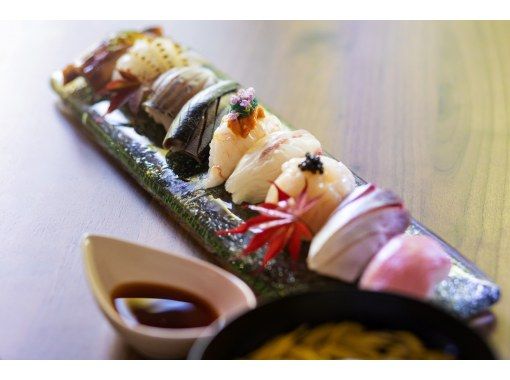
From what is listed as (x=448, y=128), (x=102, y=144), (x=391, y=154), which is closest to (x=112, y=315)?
(x=102, y=144)

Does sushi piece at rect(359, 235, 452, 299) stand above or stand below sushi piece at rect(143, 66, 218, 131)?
below

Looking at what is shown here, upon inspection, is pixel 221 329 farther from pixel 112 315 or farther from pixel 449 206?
pixel 449 206

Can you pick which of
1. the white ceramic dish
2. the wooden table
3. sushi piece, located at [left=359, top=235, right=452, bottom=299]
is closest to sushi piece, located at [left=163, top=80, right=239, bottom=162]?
the wooden table

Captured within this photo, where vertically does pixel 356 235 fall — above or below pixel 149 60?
below

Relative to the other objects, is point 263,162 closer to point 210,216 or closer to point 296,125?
point 210,216

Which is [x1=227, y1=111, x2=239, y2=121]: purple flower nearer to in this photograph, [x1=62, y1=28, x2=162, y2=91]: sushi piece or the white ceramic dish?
the white ceramic dish

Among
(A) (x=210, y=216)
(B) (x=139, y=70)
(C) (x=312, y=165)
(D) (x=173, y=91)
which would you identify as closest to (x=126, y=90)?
(B) (x=139, y=70)
